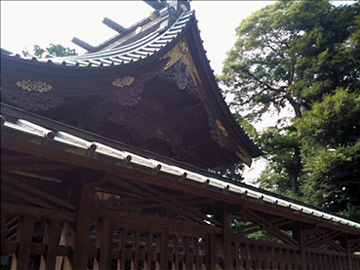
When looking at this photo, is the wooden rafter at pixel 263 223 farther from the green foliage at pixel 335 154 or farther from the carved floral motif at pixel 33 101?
the green foliage at pixel 335 154

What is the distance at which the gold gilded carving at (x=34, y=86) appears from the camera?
4387 mm

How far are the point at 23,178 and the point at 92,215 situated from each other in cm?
146

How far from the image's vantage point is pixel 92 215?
399cm

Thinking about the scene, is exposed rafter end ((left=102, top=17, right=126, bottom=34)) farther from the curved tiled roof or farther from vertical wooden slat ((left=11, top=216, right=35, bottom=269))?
vertical wooden slat ((left=11, top=216, right=35, bottom=269))

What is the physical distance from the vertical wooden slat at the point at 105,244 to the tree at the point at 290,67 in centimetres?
1213

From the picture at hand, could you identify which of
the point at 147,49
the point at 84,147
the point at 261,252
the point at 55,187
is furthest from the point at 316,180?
the point at 84,147

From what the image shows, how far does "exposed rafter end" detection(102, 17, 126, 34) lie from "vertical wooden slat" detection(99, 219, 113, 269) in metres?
5.62

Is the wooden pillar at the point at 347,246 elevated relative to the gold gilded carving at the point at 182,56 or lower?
lower

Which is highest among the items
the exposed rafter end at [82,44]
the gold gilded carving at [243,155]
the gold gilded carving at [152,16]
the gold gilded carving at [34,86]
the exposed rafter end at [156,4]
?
the exposed rafter end at [82,44]

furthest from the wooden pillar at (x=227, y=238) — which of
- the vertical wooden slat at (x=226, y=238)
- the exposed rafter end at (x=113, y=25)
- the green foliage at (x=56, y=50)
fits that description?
the green foliage at (x=56, y=50)

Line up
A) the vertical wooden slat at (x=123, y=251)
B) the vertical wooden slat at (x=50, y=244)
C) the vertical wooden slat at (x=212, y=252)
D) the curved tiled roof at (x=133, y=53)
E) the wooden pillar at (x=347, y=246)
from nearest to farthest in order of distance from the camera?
the vertical wooden slat at (x=50, y=244) < the vertical wooden slat at (x=123, y=251) < the curved tiled roof at (x=133, y=53) < the vertical wooden slat at (x=212, y=252) < the wooden pillar at (x=347, y=246)

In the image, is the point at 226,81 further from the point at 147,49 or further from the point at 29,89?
the point at 29,89

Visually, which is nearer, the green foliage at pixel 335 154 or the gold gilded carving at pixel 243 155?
the gold gilded carving at pixel 243 155

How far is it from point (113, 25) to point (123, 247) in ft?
19.6
